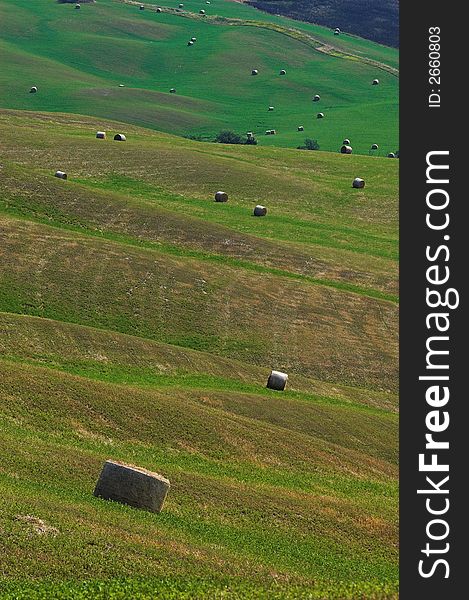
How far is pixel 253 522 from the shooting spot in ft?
98.3

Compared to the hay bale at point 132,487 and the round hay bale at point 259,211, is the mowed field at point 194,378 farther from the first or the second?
the round hay bale at point 259,211

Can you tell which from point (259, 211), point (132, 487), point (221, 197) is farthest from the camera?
point (221, 197)

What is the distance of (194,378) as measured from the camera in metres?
46.4

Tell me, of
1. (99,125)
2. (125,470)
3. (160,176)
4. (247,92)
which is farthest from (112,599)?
(247,92)

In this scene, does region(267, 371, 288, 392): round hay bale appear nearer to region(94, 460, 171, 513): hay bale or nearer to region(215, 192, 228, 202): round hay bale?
region(94, 460, 171, 513): hay bale

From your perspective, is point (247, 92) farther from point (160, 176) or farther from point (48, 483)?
point (48, 483)

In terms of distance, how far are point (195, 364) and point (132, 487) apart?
20048mm

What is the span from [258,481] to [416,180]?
517 inches

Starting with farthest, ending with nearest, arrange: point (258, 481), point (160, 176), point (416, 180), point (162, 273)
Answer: point (160, 176), point (162, 273), point (258, 481), point (416, 180)

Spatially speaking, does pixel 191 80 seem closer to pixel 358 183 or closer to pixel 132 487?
pixel 358 183

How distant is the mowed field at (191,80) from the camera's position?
138m

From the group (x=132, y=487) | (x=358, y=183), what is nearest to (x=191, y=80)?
(x=358, y=183)

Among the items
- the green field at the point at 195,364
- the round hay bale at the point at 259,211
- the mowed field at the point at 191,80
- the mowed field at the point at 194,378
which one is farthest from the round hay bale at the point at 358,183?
the mowed field at the point at 191,80

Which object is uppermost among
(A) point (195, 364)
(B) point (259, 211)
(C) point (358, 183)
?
(C) point (358, 183)
